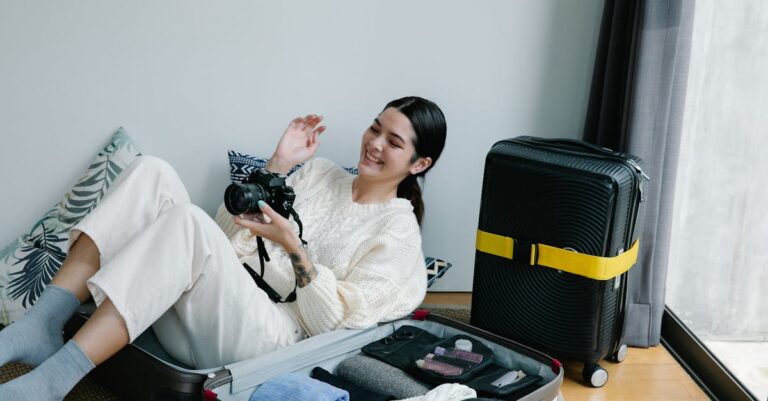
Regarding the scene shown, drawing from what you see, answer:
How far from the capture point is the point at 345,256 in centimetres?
212

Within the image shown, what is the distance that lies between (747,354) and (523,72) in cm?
115

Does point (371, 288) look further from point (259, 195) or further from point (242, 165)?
point (242, 165)

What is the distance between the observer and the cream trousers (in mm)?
1705

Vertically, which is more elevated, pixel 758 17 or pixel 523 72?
pixel 758 17

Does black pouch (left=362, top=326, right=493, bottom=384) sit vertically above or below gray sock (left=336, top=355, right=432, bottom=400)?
above

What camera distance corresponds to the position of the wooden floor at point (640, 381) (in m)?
2.20

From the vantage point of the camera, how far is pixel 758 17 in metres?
2.16

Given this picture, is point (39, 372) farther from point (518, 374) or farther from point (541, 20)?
point (541, 20)

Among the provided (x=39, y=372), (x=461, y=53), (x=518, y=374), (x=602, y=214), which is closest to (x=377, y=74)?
(x=461, y=53)

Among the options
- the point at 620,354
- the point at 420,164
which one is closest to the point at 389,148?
the point at 420,164

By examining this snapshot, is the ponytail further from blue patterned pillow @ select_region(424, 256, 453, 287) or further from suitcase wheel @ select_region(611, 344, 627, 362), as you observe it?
suitcase wheel @ select_region(611, 344, 627, 362)

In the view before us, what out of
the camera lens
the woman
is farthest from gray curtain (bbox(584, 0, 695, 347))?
the camera lens

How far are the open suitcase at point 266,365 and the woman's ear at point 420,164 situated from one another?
1.36ft

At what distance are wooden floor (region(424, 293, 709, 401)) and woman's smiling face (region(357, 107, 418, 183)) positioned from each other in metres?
0.81
